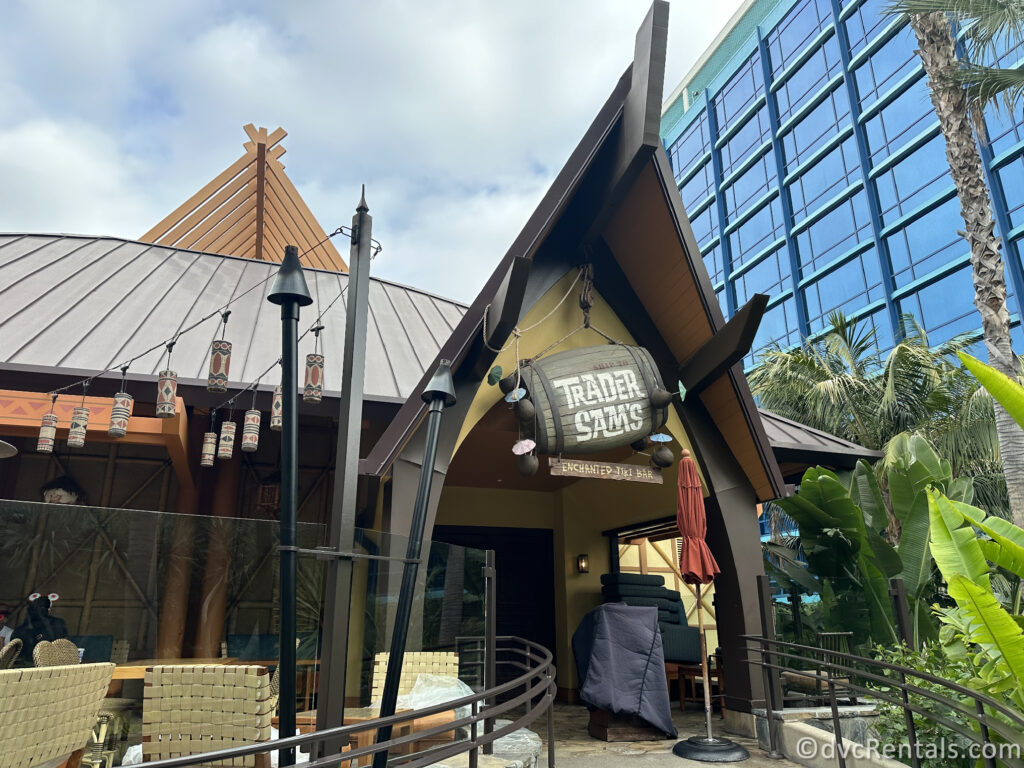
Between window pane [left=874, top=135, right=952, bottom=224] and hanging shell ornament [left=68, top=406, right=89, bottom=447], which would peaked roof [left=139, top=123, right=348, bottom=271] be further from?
window pane [left=874, top=135, right=952, bottom=224]

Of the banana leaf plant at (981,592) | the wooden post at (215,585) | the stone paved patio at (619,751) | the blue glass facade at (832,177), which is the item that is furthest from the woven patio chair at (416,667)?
the blue glass facade at (832,177)

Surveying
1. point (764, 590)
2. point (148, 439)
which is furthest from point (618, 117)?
point (148, 439)

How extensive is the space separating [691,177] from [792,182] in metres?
9.82

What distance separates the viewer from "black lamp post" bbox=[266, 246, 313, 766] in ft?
9.65

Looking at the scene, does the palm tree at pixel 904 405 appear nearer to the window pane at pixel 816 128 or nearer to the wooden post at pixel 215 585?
the wooden post at pixel 215 585

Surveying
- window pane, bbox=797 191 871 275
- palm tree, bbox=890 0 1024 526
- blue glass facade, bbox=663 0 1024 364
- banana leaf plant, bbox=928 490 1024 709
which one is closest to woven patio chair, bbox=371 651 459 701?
banana leaf plant, bbox=928 490 1024 709

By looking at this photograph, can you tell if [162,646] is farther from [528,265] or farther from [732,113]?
[732,113]

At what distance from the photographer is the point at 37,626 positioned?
14.0ft

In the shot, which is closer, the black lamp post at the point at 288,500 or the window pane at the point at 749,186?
the black lamp post at the point at 288,500

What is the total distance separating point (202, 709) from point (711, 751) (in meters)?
4.22

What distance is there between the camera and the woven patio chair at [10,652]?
4160 mm

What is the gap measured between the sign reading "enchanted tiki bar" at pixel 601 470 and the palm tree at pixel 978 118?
17.9ft

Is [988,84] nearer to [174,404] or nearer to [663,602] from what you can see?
[663,602]

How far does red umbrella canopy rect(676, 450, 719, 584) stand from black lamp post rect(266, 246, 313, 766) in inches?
168
